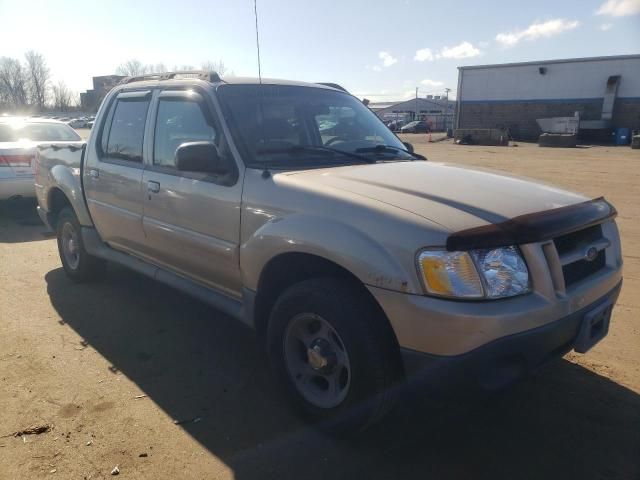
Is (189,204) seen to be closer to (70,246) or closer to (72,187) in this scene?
(72,187)

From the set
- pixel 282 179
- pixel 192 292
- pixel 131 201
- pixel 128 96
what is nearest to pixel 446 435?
pixel 282 179

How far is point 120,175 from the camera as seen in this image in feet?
13.6

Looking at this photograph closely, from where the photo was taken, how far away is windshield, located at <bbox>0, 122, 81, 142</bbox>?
344 inches

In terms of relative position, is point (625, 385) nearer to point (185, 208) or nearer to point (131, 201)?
point (185, 208)

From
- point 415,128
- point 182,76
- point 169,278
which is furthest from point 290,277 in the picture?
point 415,128

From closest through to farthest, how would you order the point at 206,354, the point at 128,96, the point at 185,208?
the point at 185,208
the point at 206,354
the point at 128,96

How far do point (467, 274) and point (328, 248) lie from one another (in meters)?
0.67

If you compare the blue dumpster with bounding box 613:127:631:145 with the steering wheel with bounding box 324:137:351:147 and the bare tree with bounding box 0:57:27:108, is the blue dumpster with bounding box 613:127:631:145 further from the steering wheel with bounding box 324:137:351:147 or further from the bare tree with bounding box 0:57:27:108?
the bare tree with bounding box 0:57:27:108

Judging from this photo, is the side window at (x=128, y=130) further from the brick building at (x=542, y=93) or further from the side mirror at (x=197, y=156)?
the brick building at (x=542, y=93)

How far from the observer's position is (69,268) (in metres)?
5.35

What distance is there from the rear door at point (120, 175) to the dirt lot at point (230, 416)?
77 cm

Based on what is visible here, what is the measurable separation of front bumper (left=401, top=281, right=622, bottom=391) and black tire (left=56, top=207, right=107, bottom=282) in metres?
3.96

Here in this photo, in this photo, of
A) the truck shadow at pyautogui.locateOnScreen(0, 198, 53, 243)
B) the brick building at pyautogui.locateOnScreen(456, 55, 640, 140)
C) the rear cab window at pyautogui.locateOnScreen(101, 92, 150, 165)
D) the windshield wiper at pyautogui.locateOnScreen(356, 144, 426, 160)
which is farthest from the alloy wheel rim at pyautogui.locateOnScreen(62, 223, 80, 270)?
the brick building at pyautogui.locateOnScreen(456, 55, 640, 140)

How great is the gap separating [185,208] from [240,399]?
131 cm
